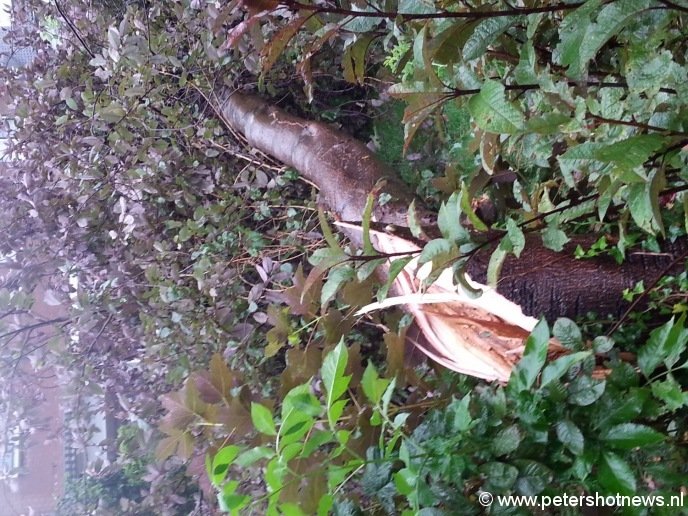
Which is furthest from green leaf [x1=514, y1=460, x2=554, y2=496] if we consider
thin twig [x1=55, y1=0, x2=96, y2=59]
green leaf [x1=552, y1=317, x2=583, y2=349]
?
thin twig [x1=55, y1=0, x2=96, y2=59]

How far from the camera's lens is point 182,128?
1.86 metres

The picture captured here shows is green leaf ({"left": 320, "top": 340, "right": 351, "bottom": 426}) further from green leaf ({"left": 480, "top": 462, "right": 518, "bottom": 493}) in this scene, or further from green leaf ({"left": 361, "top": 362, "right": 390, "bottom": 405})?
green leaf ({"left": 480, "top": 462, "right": 518, "bottom": 493})

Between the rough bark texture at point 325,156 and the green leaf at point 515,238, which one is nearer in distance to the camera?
the green leaf at point 515,238

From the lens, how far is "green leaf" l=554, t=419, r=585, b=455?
601mm

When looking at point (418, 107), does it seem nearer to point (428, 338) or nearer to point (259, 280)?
point (428, 338)

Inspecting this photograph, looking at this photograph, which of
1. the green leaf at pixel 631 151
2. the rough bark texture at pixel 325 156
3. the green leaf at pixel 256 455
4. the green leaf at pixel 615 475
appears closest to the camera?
the green leaf at pixel 631 151

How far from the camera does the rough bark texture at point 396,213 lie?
34.0 inches

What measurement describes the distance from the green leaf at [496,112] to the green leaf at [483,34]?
0.10m

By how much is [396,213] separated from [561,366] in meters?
0.67

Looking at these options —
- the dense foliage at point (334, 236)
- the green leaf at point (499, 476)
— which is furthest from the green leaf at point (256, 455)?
the green leaf at point (499, 476)

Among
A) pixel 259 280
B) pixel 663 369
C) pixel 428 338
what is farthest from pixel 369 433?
pixel 259 280

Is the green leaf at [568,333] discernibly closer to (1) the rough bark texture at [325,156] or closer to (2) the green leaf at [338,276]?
(2) the green leaf at [338,276]

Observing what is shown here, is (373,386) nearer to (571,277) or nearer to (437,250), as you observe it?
(437,250)

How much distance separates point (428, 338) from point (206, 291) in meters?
0.80
